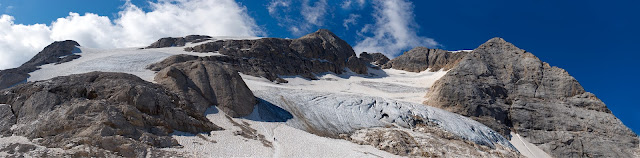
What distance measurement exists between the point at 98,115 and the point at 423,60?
9872 centimetres

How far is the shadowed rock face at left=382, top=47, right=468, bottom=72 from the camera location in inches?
4033

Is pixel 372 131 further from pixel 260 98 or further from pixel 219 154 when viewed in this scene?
pixel 219 154

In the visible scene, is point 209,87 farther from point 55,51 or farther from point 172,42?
point 172,42

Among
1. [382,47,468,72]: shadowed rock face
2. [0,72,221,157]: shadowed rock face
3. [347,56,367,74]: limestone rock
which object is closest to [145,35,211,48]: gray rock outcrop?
[347,56,367,74]: limestone rock

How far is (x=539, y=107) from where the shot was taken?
51344mm

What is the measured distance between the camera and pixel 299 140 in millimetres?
28484

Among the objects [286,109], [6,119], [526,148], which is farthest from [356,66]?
[6,119]

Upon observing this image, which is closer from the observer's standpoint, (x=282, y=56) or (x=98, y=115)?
(x=98, y=115)

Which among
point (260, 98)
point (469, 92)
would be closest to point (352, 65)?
point (469, 92)

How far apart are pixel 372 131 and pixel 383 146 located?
142 inches

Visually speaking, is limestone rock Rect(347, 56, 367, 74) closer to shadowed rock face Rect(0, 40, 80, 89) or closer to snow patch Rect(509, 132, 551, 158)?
snow patch Rect(509, 132, 551, 158)

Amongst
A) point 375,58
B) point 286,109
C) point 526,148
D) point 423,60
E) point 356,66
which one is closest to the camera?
point 286,109

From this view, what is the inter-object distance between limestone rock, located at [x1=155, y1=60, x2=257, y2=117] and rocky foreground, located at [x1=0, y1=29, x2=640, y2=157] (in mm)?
106

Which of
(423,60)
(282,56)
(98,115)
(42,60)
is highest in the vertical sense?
(423,60)
